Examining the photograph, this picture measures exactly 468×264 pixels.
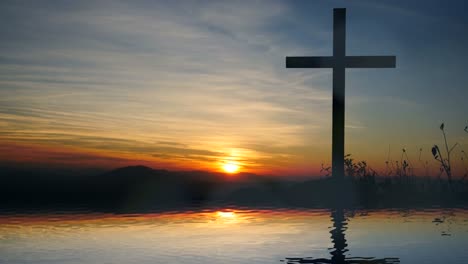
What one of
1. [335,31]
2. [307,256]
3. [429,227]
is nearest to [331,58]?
[335,31]

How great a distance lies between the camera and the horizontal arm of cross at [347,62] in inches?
783

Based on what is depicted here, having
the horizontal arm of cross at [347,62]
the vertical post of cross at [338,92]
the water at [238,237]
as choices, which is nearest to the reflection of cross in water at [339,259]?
the water at [238,237]

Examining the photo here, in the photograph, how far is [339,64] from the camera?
20.0m

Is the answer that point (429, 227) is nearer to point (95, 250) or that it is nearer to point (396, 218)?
point (396, 218)

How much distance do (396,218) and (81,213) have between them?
28.1 feet

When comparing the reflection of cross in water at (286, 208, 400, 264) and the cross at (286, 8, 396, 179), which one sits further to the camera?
the cross at (286, 8, 396, 179)

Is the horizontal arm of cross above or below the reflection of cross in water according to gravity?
above

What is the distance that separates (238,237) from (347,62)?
9.41m

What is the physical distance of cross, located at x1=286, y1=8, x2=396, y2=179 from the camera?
1959cm

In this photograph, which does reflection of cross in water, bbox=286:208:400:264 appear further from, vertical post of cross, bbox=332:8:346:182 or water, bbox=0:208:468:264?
vertical post of cross, bbox=332:8:346:182

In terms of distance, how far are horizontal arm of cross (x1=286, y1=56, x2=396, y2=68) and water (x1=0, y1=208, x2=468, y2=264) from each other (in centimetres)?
473

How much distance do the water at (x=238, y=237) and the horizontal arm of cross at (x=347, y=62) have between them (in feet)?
15.5

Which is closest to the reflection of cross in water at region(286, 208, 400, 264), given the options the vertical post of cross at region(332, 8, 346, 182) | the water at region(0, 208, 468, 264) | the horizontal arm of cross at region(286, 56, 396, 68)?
the water at region(0, 208, 468, 264)

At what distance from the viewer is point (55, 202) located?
23609 mm
